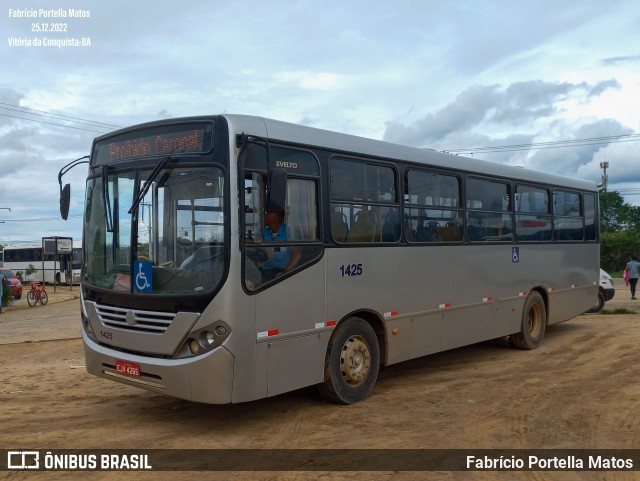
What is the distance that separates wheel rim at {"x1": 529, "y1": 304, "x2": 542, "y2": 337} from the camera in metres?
11.1

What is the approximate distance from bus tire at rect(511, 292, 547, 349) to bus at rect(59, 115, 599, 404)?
2445mm

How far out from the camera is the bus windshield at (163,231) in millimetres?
5789

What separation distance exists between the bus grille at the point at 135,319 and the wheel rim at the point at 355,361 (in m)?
2.16

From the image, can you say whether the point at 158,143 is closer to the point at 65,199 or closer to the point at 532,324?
the point at 65,199

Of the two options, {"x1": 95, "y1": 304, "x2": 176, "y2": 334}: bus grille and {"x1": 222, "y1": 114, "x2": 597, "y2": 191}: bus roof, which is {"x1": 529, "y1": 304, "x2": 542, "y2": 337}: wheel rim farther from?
{"x1": 95, "y1": 304, "x2": 176, "y2": 334}: bus grille

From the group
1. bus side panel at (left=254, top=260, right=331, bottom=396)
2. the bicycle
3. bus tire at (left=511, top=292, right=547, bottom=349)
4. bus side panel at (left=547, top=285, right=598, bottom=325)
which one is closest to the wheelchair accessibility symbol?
bus side panel at (left=254, top=260, right=331, bottom=396)

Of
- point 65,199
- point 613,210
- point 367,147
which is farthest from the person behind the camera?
point 613,210

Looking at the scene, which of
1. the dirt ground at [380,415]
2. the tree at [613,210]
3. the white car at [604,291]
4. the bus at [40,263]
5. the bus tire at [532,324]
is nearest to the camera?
the dirt ground at [380,415]

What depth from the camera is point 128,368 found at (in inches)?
241

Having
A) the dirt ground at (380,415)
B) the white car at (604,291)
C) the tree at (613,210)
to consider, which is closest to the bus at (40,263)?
the white car at (604,291)

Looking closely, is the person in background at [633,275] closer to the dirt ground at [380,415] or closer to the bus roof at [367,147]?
the bus roof at [367,147]

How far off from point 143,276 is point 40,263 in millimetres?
43537

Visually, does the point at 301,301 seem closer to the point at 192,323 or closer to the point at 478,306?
the point at 192,323

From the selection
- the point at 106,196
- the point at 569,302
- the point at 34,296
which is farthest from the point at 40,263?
the point at 106,196
